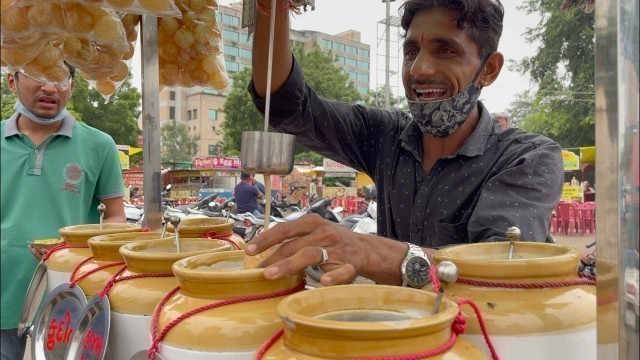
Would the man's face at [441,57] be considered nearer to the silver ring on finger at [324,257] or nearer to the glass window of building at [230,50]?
the glass window of building at [230,50]

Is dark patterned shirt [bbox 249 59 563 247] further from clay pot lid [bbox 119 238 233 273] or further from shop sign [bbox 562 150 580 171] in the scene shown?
shop sign [bbox 562 150 580 171]

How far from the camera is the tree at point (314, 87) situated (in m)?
18.1

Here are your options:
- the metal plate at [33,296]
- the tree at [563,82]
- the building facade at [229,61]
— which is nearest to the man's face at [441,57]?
the building facade at [229,61]

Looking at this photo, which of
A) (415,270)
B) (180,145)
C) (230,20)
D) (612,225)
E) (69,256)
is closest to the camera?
(612,225)

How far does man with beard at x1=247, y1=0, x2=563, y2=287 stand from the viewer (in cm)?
132

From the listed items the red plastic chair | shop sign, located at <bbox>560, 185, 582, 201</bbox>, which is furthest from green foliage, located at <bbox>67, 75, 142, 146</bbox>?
shop sign, located at <bbox>560, 185, 582, 201</bbox>

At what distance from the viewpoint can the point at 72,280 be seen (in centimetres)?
110

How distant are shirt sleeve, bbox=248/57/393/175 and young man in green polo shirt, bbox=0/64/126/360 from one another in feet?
3.01

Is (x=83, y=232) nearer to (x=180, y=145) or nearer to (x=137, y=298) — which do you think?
(x=137, y=298)

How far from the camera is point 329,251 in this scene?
879 millimetres

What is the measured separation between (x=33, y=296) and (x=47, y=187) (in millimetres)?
1016

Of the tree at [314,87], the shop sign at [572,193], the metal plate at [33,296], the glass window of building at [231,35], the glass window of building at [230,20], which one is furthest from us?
the tree at [314,87]

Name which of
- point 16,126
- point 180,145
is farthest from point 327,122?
point 180,145

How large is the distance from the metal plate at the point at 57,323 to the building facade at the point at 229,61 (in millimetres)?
942
